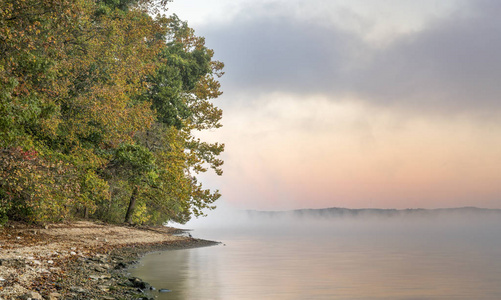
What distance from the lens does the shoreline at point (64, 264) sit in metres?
14.5

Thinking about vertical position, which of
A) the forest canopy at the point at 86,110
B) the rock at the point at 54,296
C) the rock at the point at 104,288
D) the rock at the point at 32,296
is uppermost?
the forest canopy at the point at 86,110

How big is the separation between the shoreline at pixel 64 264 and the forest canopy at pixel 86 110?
1.34 metres

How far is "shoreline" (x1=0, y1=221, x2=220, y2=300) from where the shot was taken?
47.7ft

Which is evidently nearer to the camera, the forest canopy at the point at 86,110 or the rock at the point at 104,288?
the rock at the point at 104,288

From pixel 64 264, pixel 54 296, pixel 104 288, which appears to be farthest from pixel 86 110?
pixel 54 296

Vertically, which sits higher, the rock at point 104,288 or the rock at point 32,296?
the rock at point 32,296

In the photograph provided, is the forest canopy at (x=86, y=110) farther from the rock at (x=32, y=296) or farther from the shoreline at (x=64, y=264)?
the rock at (x=32, y=296)

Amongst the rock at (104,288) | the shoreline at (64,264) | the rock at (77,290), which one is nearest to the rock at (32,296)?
the shoreline at (64,264)

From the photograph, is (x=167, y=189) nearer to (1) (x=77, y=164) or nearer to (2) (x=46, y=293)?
(1) (x=77, y=164)

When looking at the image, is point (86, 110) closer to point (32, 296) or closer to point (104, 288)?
point (104, 288)

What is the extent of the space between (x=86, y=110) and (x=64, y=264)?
31.5ft

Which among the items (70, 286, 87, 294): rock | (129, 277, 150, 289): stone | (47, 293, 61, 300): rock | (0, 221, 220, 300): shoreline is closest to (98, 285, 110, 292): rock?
(0, 221, 220, 300): shoreline

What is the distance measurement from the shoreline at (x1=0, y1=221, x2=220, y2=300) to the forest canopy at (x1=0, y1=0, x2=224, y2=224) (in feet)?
4.38

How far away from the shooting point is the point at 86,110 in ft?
87.3
